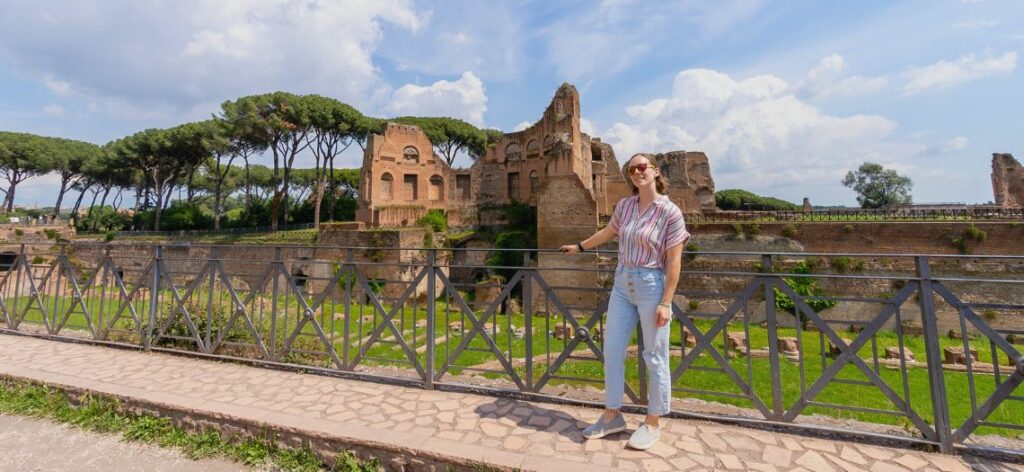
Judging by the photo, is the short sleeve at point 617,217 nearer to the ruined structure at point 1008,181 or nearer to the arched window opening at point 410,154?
the arched window opening at point 410,154

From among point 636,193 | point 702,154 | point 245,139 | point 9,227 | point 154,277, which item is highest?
point 245,139

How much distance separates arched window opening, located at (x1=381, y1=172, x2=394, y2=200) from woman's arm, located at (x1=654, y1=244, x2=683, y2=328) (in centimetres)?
2836

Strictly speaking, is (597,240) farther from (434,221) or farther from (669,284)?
(434,221)

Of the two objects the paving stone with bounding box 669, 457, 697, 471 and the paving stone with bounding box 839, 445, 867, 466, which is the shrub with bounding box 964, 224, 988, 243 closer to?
the paving stone with bounding box 839, 445, 867, 466

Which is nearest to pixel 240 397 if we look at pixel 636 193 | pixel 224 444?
pixel 224 444

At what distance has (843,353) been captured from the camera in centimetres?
313

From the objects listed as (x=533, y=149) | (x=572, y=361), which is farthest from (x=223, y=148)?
(x=572, y=361)

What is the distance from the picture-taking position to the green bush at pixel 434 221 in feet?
84.4

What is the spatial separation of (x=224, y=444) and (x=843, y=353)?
5016 mm

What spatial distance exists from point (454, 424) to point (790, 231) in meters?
17.6

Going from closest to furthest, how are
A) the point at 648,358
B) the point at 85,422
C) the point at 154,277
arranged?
the point at 648,358 < the point at 85,422 < the point at 154,277

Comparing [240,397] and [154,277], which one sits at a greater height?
[154,277]

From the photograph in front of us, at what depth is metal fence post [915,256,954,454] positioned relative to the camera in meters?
2.86

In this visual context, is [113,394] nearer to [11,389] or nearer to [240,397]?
[240,397]
